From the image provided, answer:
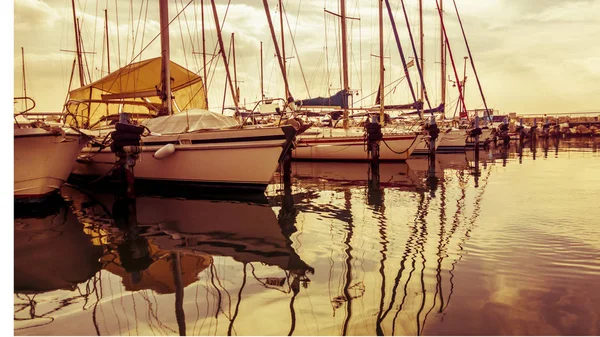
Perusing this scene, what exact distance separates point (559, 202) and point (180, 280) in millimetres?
9253

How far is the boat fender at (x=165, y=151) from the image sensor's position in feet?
40.7

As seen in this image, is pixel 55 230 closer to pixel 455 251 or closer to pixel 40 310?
pixel 40 310

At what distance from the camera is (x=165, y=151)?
1241 cm

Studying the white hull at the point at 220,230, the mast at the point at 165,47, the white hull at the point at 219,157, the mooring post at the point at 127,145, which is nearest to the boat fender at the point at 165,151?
the white hull at the point at 219,157

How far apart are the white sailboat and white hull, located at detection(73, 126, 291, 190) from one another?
2242 mm

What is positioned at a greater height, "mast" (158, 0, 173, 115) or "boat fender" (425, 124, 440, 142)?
"mast" (158, 0, 173, 115)

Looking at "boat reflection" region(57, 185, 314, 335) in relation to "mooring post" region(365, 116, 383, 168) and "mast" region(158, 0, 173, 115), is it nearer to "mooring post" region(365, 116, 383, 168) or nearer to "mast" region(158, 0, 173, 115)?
"mast" region(158, 0, 173, 115)

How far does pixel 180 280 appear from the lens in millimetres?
5422

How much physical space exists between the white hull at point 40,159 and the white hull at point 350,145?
13.0 meters

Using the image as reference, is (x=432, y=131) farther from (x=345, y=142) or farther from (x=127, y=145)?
(x=127, y=145)

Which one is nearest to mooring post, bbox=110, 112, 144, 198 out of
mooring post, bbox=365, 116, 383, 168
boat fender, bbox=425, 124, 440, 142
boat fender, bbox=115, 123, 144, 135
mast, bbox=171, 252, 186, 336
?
boat fender, bbox=115, 123, 144, 135

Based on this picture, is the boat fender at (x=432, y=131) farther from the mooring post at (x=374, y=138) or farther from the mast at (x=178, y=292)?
the mast at (x=178, y=292)

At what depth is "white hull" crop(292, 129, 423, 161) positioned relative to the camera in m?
23.0

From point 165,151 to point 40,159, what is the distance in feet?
10.1
